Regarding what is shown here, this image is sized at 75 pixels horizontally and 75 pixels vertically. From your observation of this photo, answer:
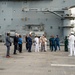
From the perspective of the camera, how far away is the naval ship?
148ft

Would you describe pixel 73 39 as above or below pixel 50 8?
below

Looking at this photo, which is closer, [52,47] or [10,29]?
[52,47]

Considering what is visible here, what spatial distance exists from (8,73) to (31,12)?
113ft

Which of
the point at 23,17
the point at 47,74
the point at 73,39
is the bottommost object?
the point at 47,74

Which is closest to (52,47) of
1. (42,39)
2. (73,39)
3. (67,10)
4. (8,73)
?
(42,39)

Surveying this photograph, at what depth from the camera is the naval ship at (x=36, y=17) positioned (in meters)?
45.2

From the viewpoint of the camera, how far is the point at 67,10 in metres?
44.8

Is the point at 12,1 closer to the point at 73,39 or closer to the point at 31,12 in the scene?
the point at 31,12

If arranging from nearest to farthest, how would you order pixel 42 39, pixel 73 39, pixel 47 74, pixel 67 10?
1. pixel 47 74
2. pixel 73 39
3. pixel 42 39
4. pixel 67 10

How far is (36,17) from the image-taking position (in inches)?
1809

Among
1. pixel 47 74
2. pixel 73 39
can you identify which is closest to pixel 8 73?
pixel 47 74

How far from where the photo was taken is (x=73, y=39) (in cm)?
2044

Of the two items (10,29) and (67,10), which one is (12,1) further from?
(67,10)

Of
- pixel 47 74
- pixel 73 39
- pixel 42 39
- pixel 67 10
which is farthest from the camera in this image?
pixel 67 10
